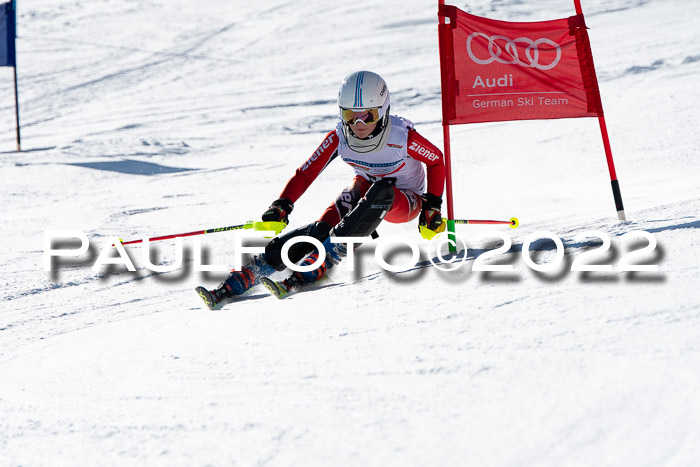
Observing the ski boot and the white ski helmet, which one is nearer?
the ski boot

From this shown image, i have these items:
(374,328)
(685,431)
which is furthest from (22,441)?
(685,431)

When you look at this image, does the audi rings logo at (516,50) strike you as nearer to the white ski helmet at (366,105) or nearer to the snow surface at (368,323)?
the white ski helmet at (366,105)

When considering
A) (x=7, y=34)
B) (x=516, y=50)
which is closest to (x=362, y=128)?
(x=516, y=50)

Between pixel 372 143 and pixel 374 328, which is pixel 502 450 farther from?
pixel 372 143

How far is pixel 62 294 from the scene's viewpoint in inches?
203

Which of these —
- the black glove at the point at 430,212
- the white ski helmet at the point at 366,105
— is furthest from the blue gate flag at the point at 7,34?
the black glove at the point at 430,212

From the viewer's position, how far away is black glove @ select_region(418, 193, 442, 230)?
4785 millimetres

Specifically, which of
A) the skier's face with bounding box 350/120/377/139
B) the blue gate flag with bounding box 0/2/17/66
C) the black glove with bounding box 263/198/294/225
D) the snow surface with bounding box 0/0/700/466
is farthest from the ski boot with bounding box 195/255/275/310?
the blue gate flag with bounding box 0/2/17/66

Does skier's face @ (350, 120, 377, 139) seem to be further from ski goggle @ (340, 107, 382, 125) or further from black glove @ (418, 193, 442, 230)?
black glove @ (418, 193, 442, 230)

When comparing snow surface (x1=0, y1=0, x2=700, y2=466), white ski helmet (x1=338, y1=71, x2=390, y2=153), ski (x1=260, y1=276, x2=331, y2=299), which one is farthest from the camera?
white ski helmet (x1=338, y1=71, x2=390, y2=153)

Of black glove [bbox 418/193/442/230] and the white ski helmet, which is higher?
the white ski helmet

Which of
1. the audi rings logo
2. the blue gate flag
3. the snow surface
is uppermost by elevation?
the blue gate flag

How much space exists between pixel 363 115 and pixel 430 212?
2.44 feet

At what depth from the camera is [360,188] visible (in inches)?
206
